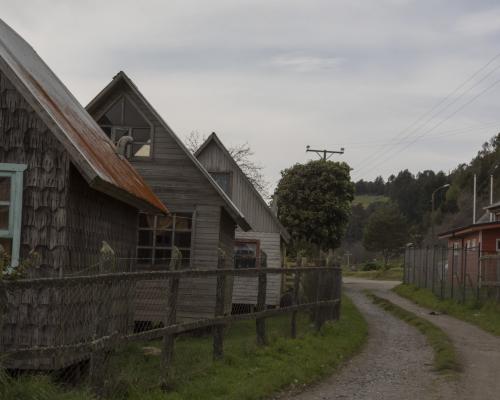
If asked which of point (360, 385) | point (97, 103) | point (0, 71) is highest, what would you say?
point (97, 103)

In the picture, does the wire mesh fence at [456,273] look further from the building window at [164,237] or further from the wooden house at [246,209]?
the building window at [164,237]

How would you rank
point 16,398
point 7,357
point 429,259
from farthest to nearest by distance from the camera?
1. point 429,259
2. point 7,357
3. point 16,398

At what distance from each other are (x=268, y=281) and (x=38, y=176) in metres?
15.4

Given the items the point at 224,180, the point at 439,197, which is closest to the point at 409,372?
the point at 224,180

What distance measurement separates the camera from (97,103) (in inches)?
710

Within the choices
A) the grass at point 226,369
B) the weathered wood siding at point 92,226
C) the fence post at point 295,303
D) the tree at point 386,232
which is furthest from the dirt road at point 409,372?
the tree at point 386,232

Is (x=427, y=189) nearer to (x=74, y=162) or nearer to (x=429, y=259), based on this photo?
(x=429, y=259)

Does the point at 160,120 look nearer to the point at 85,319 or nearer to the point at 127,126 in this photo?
the point at 127,126

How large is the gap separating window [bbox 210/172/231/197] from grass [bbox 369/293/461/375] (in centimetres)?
655

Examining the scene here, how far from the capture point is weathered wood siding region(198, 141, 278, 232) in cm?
2572

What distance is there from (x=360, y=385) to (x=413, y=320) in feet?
35.2

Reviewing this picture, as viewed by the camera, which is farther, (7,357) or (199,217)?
(199,217)

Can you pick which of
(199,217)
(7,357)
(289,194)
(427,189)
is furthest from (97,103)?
(427,189)

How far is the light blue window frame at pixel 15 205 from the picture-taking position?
10.1 meters
